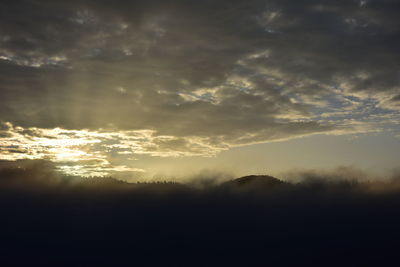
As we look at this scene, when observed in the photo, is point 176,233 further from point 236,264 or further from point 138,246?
point 236,264

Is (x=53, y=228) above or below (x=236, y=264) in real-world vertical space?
above

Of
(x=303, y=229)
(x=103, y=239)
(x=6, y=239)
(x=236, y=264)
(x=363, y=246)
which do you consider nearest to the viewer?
(x=236, y=264)

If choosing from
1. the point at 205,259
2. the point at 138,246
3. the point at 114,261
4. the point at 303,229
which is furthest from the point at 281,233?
the point at 114,261

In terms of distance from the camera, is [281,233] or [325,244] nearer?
[325,244]

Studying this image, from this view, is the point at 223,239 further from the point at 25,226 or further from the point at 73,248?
the point at 25,226

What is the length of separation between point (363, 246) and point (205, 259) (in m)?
69.7

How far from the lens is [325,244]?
164 metres

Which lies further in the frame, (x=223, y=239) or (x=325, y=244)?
(x=223, y=239)

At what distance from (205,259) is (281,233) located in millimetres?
57539

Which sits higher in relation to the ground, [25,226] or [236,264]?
[25,226]

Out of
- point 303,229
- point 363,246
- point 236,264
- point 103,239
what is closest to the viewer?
point 236,264

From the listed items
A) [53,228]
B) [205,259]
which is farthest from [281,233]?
[53,228]

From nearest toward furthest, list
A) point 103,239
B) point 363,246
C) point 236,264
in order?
1. point 236,264
2. point 363,246
3. point 103,239

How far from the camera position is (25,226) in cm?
19425
